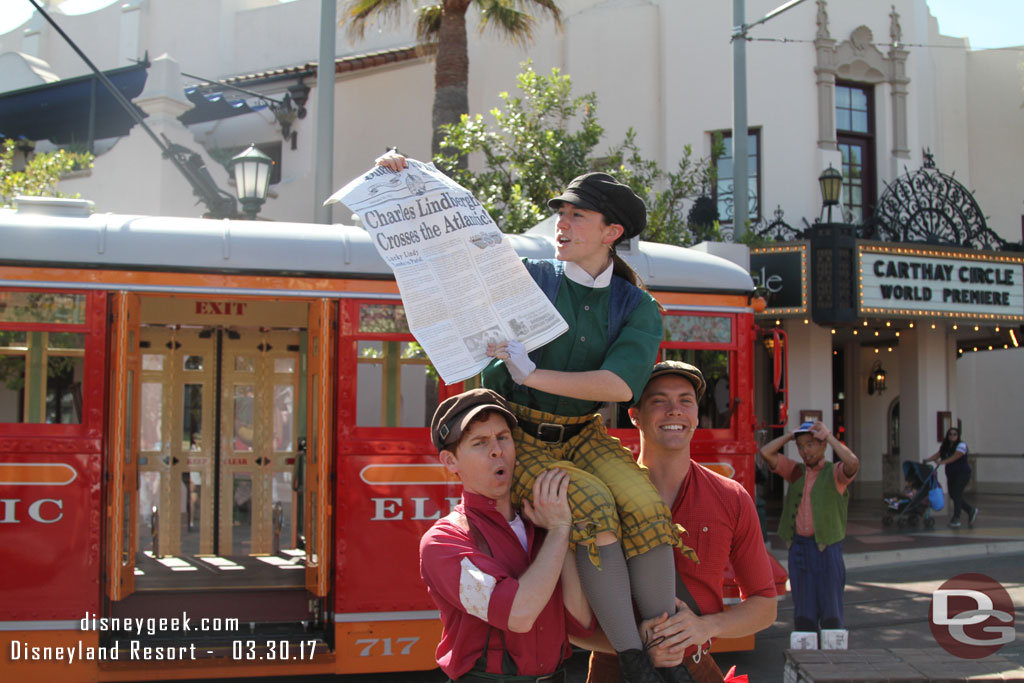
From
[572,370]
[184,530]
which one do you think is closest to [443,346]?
[572,370]

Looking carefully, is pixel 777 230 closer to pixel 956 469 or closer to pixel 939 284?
pixel 939 284

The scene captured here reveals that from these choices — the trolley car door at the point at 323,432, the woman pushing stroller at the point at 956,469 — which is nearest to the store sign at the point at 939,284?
the woman pushing stroller at the point at 956,469

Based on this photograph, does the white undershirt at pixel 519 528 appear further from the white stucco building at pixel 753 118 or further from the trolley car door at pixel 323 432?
the white stucco building at pixel 753 118

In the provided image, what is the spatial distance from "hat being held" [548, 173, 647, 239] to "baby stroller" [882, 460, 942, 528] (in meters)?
13.6

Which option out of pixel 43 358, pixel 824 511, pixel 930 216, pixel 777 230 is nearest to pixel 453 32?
pixel 777 230

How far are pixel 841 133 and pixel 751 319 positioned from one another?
10983 millimetres

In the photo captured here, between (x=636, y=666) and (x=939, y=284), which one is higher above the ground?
(x=939, y=284)

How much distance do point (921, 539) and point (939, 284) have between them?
13.6 feet

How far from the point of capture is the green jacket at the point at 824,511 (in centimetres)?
700

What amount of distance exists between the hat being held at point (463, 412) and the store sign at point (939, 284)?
515 inches

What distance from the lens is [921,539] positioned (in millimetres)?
14070

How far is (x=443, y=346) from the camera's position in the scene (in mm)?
3010

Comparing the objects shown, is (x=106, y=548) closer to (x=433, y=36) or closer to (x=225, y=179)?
(x=433, y=36)

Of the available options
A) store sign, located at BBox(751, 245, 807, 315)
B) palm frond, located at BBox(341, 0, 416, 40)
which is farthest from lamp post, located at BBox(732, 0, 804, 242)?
→ palm frond, located at BBox(341, 0, 416, 40)
